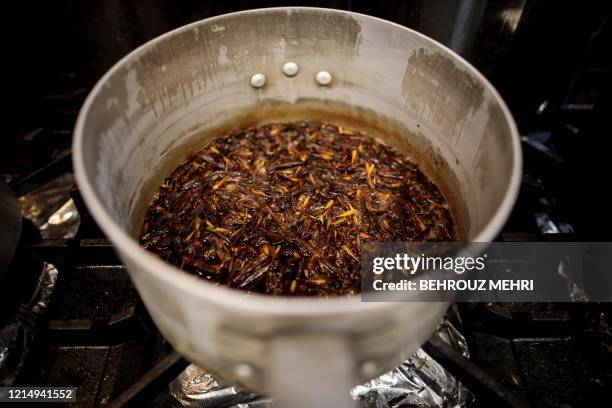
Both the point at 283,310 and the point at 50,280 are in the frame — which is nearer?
the point at 283,310

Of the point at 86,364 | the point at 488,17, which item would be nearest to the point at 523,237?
the point at 488,17

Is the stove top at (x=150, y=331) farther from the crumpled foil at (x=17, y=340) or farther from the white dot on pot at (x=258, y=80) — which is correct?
the white dot on pot at (x=258, y=80)

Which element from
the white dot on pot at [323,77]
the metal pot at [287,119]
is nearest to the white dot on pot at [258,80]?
the metal pot at [287,119]

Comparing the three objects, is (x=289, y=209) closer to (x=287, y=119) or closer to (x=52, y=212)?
(x=287, y=119)

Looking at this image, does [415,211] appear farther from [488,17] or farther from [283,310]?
[488,17]

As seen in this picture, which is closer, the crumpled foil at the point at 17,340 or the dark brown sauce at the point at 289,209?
the dark brown sauce at the point at 289,209

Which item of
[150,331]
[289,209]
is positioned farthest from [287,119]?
[150,331]

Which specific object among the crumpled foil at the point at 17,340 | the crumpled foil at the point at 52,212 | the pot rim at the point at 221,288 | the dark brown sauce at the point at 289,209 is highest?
the pot rim at the point at 221,288
